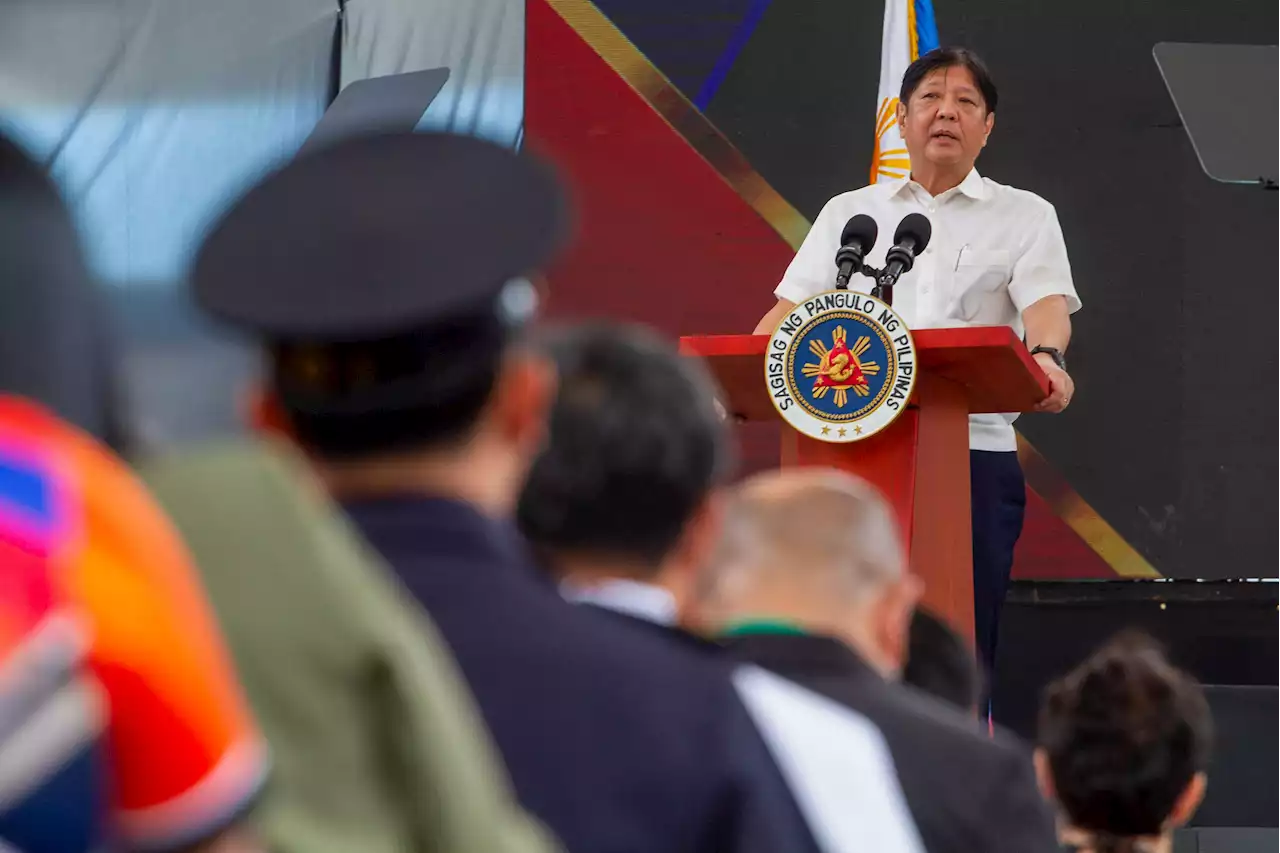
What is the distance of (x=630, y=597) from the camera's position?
3.44 ft

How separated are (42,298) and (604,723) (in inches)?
17.0

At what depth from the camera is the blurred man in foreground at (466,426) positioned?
765 millimetres

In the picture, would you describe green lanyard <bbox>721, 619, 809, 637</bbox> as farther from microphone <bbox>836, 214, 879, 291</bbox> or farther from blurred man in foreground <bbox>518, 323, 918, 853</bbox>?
microphone <bbox>836, 214, 879, 291</bbox>

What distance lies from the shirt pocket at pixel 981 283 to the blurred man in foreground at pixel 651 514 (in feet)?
7.10

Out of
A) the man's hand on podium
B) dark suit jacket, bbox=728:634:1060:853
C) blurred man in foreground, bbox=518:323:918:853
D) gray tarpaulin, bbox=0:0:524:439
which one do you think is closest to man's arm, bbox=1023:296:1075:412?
the man's hand on podium

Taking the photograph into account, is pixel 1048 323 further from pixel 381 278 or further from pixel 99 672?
pixel 99 672

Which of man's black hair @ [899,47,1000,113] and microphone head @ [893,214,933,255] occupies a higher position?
man's black hair @ [899,47,1000,113]

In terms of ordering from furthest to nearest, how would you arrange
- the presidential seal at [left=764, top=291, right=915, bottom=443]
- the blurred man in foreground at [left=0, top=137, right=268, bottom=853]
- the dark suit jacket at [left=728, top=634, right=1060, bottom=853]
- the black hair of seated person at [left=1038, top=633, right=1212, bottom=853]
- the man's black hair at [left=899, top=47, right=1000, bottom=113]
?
the man's black hair at [left=899, top=47, right=1000, bottom=113] → the presidential seal at [left=764, top=291, right=915, bottom=443] → the black hair of seated person at [left=1038, top=633, right=1212, bottom=853] → the dark suit jacket at [left=728, top=634, right=1060, bottom=853] → the blurred man in foreground at [left=0, top=137, right=268, bottom=853]

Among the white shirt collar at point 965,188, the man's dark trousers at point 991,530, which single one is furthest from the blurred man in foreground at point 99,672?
the white shirt collar at point 965,188

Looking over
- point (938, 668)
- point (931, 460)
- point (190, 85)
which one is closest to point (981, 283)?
point (931, 460)

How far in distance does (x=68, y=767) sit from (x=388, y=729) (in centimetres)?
15

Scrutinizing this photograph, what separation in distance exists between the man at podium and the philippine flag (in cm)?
121

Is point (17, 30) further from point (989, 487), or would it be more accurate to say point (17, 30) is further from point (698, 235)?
point (989, 487)

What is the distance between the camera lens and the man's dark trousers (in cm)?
292
